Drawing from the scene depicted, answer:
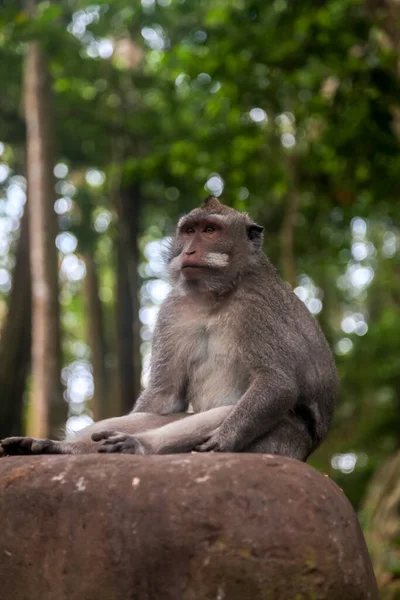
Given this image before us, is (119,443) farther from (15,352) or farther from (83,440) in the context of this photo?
(15,352)

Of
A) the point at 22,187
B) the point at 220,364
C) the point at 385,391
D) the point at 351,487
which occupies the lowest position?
the point at 351,487

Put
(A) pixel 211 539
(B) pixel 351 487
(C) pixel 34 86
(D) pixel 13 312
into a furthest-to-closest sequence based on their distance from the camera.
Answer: (B) pixel 351 487 < (D) pixel 13 312 < (C) pixel 34 86 < (A) pixel 211 539

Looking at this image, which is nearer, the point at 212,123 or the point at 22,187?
the point at 212,123

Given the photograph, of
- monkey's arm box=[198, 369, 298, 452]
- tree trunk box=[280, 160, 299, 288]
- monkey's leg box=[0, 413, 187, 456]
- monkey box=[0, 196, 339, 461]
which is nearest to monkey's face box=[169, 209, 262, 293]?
monkey box=[0, 196, 339, 461]

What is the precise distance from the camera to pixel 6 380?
1564cm

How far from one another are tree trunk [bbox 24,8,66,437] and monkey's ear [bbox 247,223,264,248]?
6.69 m

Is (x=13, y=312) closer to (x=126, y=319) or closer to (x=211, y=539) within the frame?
A: (x=126, y=319)

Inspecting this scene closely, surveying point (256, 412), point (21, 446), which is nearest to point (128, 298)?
point (21, 446)

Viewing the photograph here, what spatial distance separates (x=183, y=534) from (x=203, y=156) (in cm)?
1107

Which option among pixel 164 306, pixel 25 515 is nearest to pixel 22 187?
pixel 164 306

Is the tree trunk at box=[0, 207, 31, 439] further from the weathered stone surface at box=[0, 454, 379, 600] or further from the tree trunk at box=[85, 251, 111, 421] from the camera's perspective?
the weathered stone surface at box=[0, 454, 379, 600]

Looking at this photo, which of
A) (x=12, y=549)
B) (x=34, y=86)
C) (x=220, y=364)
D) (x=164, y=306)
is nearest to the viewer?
(x=12, y=549)

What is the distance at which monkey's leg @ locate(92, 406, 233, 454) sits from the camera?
536cm

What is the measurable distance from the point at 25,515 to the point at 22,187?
18259 mm
